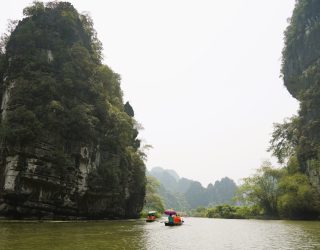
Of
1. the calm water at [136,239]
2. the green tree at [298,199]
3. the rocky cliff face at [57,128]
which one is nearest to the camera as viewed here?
the calm water at [136,239]

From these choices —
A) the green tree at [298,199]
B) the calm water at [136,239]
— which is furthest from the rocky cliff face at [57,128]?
the green tree at [298,199]

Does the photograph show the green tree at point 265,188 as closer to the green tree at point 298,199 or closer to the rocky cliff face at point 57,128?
the green tree at point 298,199

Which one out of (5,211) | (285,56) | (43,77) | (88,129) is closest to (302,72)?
(285,56)

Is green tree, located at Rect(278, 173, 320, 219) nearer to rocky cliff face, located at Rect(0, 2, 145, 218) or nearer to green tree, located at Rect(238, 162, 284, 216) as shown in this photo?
green tree, located at Rect(238, 162, 284, 216)

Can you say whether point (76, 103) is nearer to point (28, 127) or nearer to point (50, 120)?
point (50, 120)

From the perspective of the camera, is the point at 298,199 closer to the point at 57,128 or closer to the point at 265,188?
the point at 265,188

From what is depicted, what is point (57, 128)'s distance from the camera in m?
30.0

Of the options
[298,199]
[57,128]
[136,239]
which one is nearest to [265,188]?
[298,199]

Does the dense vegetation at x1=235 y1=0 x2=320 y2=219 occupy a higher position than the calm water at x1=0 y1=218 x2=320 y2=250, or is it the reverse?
the dense vegetation at x1=235 y1=0 x2=320 y2=219

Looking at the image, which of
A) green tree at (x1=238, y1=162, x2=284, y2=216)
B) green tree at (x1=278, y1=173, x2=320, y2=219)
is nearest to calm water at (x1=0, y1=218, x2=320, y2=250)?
green tree at (x1=278, y1=173, x2=320, y2=219)

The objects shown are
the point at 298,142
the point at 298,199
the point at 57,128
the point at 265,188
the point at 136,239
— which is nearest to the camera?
the point at 136,239

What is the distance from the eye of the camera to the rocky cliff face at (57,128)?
27.5 m

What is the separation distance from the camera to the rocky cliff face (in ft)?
90.3

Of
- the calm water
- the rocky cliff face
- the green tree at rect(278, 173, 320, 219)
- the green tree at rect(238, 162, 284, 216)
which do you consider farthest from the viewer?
the green tree at rect(238, 162, 284, 216)
